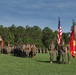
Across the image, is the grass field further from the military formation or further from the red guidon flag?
the red guidon flag

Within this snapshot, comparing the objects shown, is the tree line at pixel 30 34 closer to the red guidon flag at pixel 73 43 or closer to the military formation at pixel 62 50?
the red guidon flag at pixel 73 43

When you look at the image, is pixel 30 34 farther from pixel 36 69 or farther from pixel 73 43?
pixel 36 69

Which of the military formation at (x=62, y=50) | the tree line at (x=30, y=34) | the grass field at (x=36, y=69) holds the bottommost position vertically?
the grass field at (x=36, y=69)

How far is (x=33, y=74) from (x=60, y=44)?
10.1m

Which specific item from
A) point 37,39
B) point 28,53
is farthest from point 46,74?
point 37,39

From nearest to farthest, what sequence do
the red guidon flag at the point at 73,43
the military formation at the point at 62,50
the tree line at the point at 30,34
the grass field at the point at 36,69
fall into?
the grass field at the point at 36,69
the military formation at the point at 62,50
the red guidon flag at the point at 73,43
the tree line at the point at 30,34

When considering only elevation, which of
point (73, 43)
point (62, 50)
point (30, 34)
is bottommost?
point (62, 50)

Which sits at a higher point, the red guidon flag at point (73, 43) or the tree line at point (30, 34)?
the tree line at point (30, 34)

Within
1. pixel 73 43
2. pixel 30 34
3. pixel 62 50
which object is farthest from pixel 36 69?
pixel 30 34

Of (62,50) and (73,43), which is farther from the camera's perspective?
(73,43)

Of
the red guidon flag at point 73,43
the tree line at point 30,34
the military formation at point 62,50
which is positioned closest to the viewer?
the military formation at point 62,50

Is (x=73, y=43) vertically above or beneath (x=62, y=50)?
above

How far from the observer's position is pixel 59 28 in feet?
91.2

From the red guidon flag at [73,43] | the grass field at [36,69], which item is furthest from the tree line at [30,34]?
the grass field at [36,69]
